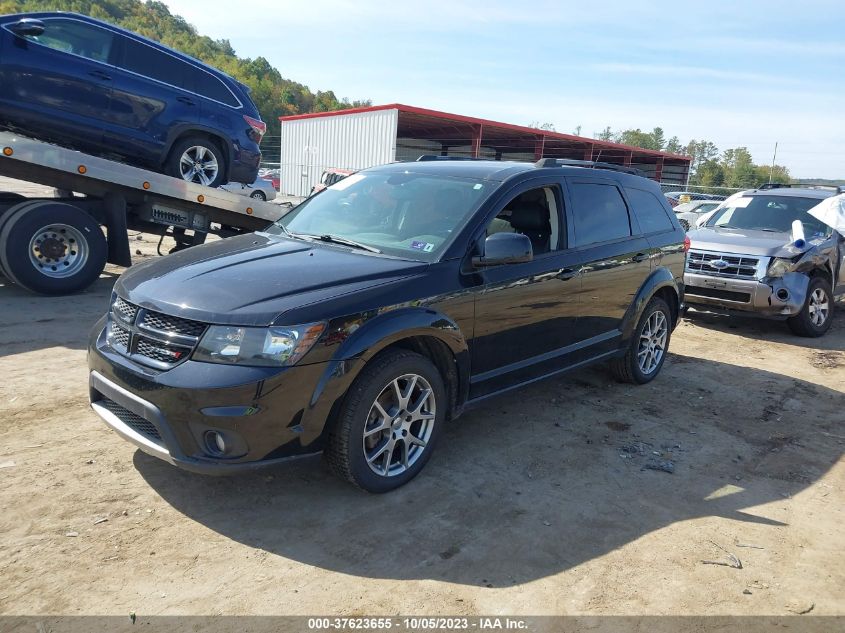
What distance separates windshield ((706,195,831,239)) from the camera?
905cm

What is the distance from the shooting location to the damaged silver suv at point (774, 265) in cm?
819

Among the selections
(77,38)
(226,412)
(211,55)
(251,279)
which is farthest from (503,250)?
(211,55)

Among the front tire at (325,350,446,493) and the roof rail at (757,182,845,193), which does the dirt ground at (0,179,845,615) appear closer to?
the front tire at (325,350,446,493)

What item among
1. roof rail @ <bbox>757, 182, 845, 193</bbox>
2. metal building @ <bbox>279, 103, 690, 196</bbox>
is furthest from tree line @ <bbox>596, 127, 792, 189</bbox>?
roof rail @ <bbox>757, 182, 845, 193</bbox>

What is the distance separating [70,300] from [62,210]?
102 cm

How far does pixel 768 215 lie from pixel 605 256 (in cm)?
569

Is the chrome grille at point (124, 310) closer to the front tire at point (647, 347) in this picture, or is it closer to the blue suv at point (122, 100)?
the front tire at point (647, 347)

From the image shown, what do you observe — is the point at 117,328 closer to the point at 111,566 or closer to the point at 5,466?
the point at 5,466

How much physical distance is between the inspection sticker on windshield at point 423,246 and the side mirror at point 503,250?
0.89 feet

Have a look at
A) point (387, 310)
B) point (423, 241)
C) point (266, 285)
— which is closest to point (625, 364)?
point (423, 241)

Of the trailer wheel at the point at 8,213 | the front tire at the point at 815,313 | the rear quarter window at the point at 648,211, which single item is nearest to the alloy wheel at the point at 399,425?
the rear quarter window at the point at 648,211

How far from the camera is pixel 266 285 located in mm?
3342

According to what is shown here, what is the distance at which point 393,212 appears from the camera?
14.4 ft

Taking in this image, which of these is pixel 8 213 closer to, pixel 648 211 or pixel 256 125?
Result: pixel 256 125
